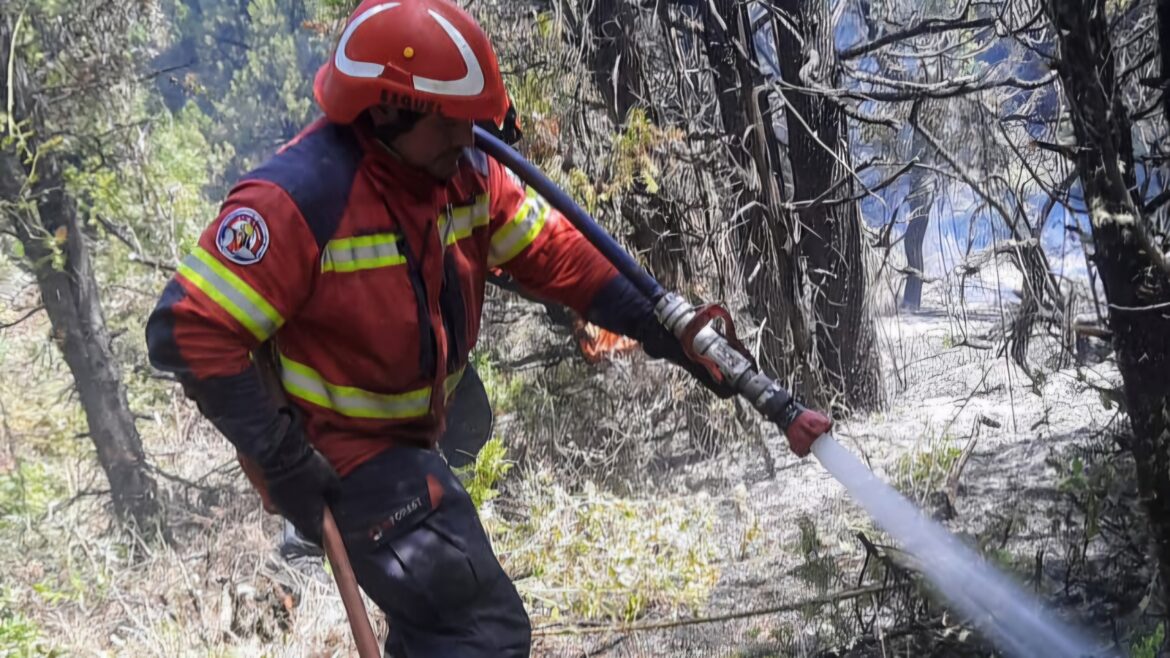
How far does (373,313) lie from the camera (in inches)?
70.2

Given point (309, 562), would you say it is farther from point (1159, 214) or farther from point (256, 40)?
point (1159, 214)

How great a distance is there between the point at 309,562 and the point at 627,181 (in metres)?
1.79

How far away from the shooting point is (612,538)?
3053 millimetres

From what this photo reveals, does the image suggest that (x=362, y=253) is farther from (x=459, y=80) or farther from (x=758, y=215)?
(x=758, y=215)

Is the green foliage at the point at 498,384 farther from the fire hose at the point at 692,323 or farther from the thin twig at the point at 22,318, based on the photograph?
the thin twig at the point at 22,318

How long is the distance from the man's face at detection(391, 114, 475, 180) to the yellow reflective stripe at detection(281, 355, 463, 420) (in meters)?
0.49

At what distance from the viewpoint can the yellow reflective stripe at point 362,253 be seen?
1723 mm

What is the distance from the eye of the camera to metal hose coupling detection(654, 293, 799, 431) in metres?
1.96

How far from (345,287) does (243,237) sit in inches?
8.5

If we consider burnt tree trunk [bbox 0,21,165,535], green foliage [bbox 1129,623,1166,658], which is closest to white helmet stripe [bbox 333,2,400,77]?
burnt tree trunk [bbox 0,21,165,535]

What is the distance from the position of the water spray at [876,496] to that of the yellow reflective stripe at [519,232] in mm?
114

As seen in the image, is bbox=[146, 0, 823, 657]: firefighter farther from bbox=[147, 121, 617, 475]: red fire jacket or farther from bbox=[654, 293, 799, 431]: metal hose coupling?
bbox=[654, 293, 799, 431]: metal hose coupling

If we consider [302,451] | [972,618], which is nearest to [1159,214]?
[972,618]

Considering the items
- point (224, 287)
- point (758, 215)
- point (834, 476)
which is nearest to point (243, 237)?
point (224, 287)
